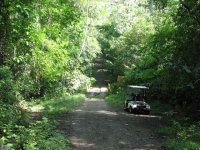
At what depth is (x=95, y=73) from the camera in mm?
72250

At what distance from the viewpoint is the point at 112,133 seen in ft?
54.4

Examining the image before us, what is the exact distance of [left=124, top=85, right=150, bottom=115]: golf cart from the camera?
25.2 metres

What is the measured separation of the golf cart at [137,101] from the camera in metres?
25.2

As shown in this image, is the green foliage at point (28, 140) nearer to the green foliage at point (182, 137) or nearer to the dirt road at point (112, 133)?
the dirt road at point (112, 133)

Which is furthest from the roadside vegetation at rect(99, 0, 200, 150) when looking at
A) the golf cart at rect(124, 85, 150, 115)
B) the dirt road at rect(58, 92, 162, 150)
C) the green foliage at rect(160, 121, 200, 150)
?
the golf cart at rect(124, 85, 150, 115)

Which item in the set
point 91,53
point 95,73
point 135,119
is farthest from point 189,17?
point 95,73

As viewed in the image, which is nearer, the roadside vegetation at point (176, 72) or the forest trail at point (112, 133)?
the forest trail at point (112, 133)

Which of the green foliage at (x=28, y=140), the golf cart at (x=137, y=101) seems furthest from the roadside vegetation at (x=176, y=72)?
the green foliage at (x=28, y=140)

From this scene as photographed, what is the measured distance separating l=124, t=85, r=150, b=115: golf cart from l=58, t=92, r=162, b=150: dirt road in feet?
9.08

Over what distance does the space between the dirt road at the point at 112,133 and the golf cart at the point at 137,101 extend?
2767 mm

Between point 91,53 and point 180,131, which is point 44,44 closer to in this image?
point 180,131

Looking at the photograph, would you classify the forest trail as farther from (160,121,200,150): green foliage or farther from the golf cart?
the golf cart

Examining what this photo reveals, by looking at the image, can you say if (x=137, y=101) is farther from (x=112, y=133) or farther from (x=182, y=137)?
(x=182, y=137)

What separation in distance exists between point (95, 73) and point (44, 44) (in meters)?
47.9
